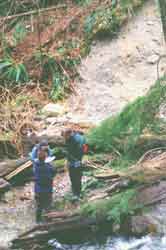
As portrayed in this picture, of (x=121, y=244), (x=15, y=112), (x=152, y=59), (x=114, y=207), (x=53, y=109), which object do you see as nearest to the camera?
(x=114, y=207)

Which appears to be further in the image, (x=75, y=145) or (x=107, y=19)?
(x=107, y=19)

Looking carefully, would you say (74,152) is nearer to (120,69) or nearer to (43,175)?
(43,175)

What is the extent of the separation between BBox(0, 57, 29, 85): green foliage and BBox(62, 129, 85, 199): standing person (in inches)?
183

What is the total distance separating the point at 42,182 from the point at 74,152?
0.67 m

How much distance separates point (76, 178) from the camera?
9047 millimetres

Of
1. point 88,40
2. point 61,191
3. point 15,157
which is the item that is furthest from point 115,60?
point 61,191

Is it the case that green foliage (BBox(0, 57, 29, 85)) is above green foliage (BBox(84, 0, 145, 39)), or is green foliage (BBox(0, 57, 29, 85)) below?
below

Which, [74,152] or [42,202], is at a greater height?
[74,152]

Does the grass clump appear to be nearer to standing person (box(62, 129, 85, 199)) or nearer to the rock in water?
standing person (box(62, 129, 85, 199))

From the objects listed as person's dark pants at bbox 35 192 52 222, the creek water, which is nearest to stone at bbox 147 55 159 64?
person's dark pants at bbox 35 192 52 222

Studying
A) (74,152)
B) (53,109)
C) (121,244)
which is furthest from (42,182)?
(53,109)

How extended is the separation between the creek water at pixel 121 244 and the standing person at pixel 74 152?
1.16 metres

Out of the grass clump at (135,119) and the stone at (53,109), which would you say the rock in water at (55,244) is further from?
the stone at (53,109)

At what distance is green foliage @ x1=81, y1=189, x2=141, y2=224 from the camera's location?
7691 millimetres
